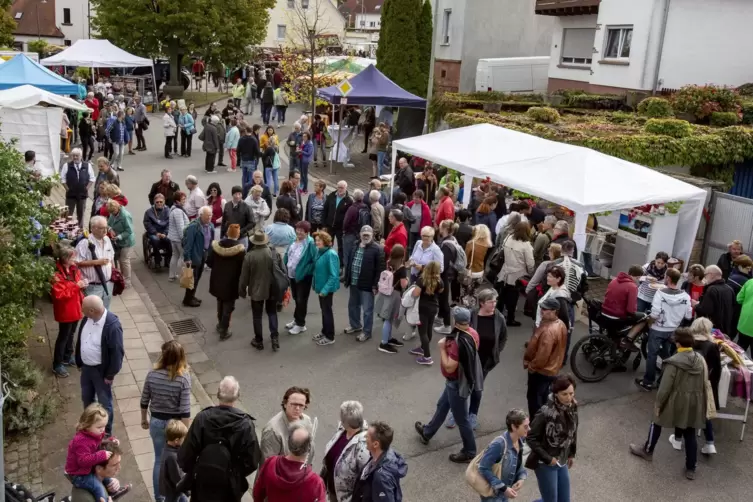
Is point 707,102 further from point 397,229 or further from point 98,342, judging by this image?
point 98,342

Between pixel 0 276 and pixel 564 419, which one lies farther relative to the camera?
pixel 0 276

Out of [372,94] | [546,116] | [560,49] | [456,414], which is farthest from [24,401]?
[560,49]

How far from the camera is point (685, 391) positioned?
6879 millimetres

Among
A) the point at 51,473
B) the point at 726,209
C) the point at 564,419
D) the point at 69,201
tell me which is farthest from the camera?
the point at 69,201

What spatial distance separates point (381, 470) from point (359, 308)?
5394 millimetres

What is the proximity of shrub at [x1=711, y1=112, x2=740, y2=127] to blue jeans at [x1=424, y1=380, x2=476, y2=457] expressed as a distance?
45.6 ft

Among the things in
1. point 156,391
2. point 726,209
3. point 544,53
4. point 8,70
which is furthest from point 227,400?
point 544,53

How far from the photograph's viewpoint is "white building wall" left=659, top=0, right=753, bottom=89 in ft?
74.3

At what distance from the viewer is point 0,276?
673 centimetres

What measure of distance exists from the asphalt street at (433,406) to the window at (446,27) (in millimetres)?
22129

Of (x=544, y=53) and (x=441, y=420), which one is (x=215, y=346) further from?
(x=544, y=53)

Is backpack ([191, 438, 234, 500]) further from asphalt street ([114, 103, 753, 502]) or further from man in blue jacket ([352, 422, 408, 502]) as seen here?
asphalt street ([114, 103, 753, 502])

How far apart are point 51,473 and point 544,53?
30447 millimetres

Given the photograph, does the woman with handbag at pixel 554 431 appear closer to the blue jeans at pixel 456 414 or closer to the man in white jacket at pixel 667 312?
the blue jeans at pixel 456 414
